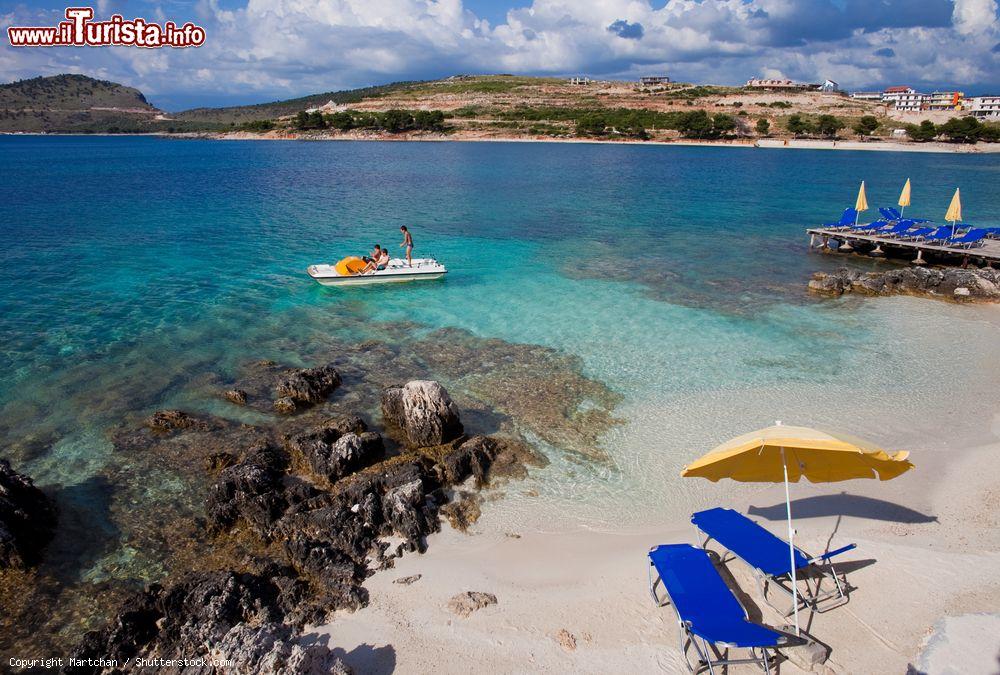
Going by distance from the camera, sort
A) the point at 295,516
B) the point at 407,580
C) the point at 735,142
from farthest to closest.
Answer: the point at 735,142, the point at 295,516, the point at 407,580

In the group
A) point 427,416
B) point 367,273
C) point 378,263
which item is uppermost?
point 378,263

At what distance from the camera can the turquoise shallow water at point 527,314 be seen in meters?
13.4

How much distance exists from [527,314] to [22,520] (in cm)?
1549

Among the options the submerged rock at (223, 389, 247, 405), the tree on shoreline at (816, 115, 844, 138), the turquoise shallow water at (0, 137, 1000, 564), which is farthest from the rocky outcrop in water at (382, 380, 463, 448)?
the tree on shoreline at (816, 115, 844, 138)

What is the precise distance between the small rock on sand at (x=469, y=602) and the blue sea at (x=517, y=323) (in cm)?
199

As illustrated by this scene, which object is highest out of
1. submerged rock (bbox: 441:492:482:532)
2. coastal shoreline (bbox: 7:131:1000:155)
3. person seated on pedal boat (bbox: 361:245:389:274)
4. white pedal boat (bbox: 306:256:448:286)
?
coastal shoreline (bbox: 7:131:1000:155)

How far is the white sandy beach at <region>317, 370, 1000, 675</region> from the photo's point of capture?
23.9ft

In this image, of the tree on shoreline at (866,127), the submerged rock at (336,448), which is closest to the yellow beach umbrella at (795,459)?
the submerged rock at (336,448)

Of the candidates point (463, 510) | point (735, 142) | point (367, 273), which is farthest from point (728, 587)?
point (735, 142)

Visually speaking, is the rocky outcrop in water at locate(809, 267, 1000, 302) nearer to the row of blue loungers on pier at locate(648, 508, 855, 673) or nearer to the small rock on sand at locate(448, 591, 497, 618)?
the row of blue loungers on pier at locate(648, 508, 855, 673)

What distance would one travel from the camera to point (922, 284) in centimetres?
2441

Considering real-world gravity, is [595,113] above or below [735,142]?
above

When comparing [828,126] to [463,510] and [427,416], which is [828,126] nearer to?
[427,416]

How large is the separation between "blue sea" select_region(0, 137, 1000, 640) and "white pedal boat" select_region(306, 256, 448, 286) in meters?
0.60
